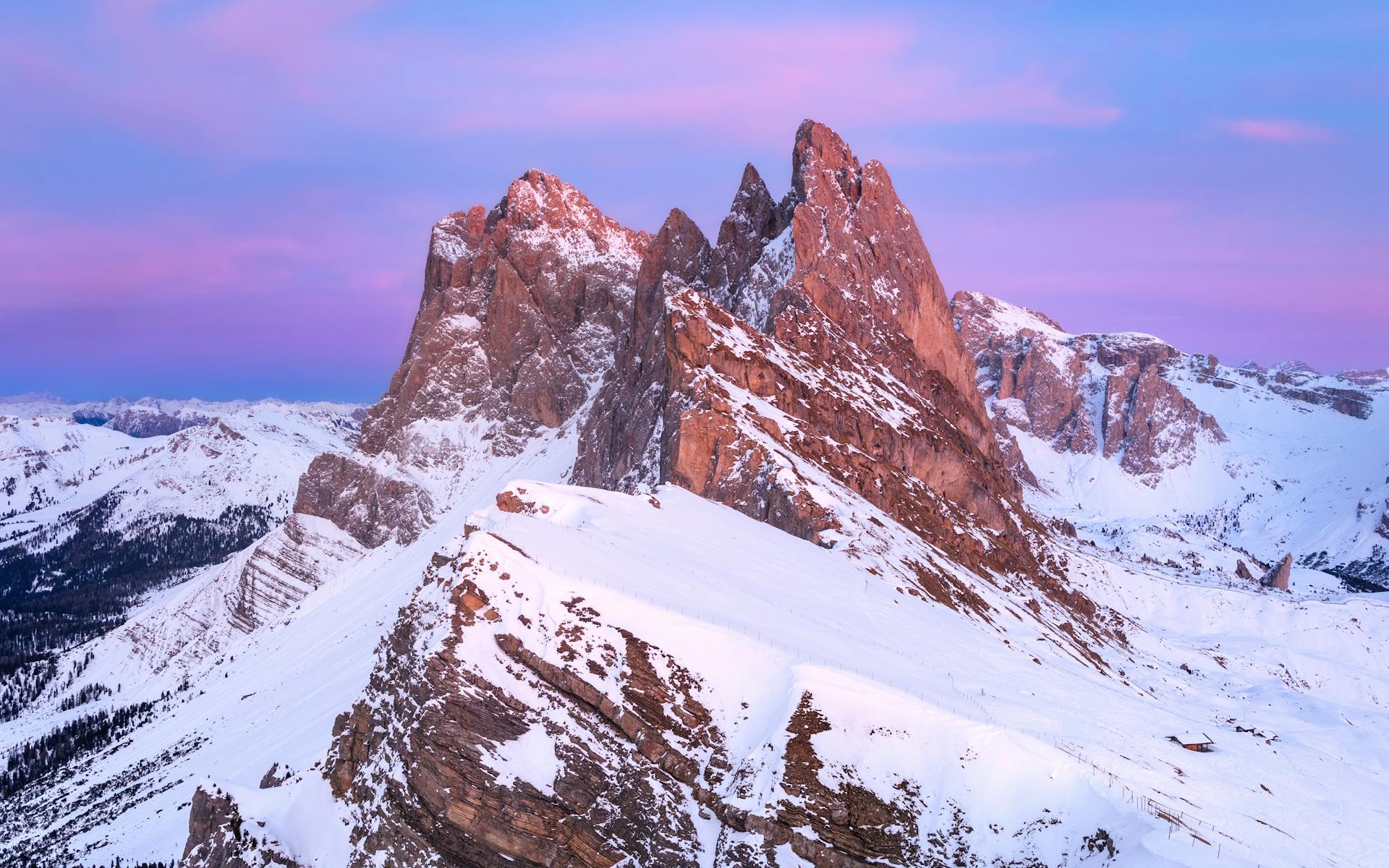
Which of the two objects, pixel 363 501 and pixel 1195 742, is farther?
pixel 363 501

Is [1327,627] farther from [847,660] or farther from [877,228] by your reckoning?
[847,660]

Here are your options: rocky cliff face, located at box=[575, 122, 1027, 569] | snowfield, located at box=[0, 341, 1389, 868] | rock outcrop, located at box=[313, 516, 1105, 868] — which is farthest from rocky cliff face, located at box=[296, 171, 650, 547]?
rock outcrop, located at box=[313, 516, 1105, 868]

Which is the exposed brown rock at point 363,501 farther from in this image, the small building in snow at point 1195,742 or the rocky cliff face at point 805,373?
the small building in snow at point 1195,742

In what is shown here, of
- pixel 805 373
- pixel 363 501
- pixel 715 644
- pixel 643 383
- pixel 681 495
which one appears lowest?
A: pixel 363 501

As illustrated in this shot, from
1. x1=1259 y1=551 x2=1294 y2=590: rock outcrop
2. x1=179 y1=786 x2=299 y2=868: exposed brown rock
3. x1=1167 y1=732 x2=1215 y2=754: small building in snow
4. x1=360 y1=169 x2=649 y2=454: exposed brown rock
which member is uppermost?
x1=360 y1=169 x2=649 y2=454: exposed brown rock

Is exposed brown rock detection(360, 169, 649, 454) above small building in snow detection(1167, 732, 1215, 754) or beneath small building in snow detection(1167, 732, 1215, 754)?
above

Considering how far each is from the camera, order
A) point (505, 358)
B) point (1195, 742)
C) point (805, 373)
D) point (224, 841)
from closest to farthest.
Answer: point (224, 841) < point (1195, 742) < point (805, 373) < point (505, 358)

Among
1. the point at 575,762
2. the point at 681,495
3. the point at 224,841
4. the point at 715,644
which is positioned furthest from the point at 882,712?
the point at 681,495

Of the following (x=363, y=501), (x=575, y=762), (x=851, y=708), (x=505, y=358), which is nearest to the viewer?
(x=575, y=762)

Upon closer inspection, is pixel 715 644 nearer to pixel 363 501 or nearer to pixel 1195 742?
pixel 1195 742

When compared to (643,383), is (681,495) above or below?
below

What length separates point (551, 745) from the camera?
1549 inches

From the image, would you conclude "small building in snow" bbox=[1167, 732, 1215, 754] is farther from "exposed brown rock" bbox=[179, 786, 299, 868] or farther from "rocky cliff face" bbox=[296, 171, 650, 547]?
"rocky cliff face" bbox=[296, 171, 650, 547]

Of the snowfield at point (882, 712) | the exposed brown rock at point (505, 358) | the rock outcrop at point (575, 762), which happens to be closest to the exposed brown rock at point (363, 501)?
the exposed brown rock at point (505, 358)
